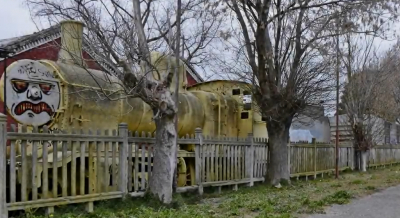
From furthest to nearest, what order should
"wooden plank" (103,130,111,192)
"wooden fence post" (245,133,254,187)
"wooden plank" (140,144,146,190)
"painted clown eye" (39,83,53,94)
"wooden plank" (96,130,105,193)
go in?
"wooden fence post" (245,133,254,187)
"wooden plank" (140,144,146,190)
"wooden plank" (103,130,111,192)
"wooden plank" (96,130,105,193)
"painted clown eye" (39,83,53,94)

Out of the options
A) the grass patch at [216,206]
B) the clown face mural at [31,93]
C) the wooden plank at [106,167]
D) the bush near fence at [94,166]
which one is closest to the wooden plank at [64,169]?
the bush near fence at [94,166]

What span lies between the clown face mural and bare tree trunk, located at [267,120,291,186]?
7.79 metres

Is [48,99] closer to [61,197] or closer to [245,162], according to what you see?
[61,197]

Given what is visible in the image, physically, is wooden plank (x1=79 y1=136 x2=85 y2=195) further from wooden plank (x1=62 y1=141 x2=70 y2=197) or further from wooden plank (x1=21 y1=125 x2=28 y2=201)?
wooden plank (x1=21 y1=125 x2=28 y2=201)

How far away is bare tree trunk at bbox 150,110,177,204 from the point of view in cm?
1015

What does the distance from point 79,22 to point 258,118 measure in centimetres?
795

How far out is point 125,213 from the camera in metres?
8.83

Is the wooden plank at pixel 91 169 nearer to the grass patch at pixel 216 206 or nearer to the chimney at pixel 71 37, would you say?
the grass patch at pixel 216 206

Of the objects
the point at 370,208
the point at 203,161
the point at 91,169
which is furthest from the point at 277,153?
the point at 91,169

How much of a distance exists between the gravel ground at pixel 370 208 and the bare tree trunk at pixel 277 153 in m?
3.32

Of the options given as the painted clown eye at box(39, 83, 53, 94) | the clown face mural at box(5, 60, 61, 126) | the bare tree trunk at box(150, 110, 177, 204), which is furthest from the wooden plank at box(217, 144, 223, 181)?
the painted clown eye at box(39, 83, 53, 94)

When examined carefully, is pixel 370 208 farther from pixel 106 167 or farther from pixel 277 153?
pixel 106 167

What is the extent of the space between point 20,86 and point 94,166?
2.09 m

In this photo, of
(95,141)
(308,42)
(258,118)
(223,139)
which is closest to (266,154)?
(258,118)
